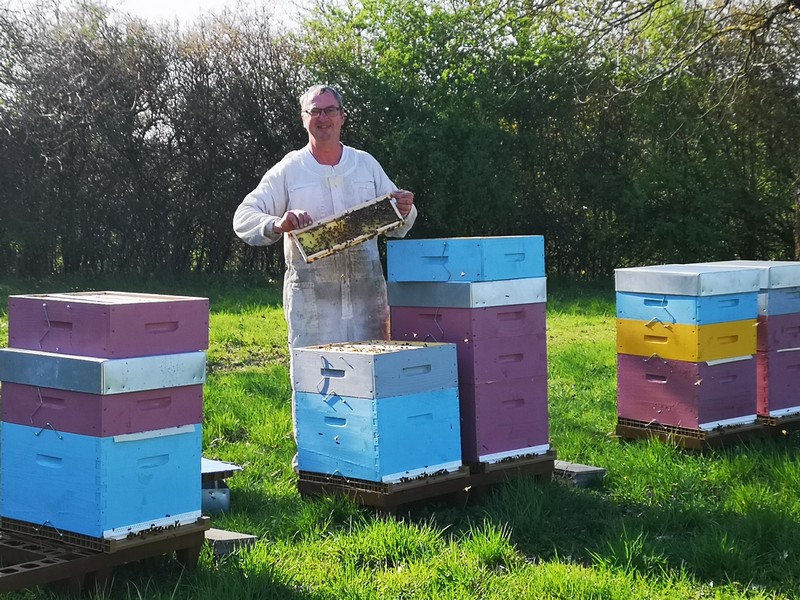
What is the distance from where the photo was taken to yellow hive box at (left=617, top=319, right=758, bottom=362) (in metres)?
5.59

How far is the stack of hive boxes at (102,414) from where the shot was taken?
359 centimetres

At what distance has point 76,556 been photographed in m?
3.59

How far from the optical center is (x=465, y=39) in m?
15.4

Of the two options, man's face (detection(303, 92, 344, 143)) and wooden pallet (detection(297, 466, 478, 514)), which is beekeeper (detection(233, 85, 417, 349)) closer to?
man's face (detection(303, 92, 344, 143))

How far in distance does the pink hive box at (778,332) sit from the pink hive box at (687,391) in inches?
10.5

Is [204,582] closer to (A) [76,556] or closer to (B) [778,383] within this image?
(A) [76,556]

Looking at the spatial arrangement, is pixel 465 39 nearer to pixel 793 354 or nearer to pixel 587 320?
pixel 587 320

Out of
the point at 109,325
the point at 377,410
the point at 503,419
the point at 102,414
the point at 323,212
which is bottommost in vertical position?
the point at 503,419

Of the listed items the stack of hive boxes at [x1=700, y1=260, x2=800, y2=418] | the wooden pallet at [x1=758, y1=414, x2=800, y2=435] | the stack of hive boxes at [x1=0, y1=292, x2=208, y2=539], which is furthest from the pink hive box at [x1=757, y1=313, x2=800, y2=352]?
the stack of hive boxes at [x1=0, y1=292, x2=208, y2=539]

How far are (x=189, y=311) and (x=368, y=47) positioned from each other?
12.8m

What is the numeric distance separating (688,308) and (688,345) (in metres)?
0.20

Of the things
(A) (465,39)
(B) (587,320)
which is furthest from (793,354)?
(A) (465,39)

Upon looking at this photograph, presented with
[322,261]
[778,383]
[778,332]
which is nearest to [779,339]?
[778,332]

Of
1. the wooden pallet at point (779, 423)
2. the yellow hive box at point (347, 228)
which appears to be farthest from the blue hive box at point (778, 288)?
the yellow hive box at point (347, 228)
